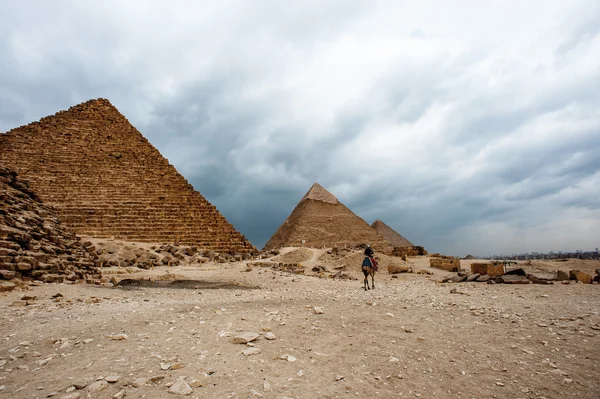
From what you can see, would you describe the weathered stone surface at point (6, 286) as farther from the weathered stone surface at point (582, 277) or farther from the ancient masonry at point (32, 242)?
the weathered stone surface at point (582, 277)

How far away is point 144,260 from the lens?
53.2 feet

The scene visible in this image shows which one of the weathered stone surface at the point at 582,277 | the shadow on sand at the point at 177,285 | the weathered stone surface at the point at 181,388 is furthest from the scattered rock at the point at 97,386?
the weathered stone surface at the point at 582,277

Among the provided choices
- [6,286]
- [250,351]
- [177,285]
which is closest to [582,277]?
[250,351]

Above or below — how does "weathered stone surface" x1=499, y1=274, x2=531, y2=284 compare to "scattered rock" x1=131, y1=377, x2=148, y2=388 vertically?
above

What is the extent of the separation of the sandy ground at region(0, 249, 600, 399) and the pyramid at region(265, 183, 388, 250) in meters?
31.9

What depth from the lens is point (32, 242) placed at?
8938 mm

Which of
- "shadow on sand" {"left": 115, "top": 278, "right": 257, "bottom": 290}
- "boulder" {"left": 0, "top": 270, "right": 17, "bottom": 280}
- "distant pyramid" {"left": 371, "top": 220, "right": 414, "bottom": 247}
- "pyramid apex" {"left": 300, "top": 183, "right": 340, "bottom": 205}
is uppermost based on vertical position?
"pyramid apex" {"left": 300, "top": 183, "right": 340, "bottom": 205}

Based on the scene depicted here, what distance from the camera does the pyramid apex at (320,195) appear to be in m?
45.8

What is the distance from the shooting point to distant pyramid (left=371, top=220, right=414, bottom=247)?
175 feet

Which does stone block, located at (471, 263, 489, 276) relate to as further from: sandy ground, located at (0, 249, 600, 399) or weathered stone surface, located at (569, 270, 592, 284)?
sandy ground, located at (0, 249, 600, 399)

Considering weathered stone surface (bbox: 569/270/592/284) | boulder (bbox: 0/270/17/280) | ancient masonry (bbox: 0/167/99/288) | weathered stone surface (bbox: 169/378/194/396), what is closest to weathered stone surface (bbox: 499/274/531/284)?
weathered stone surface (bbox: 569/270/592/284)

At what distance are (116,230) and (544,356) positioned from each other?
68.9 feet

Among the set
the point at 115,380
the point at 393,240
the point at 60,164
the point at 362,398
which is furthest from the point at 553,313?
the point at 393,240

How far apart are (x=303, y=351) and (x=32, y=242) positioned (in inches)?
358
